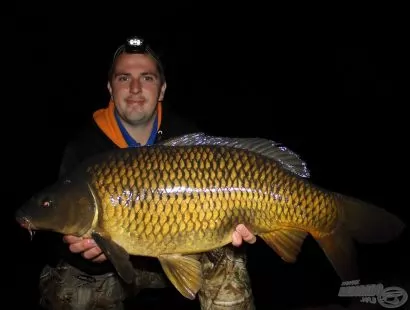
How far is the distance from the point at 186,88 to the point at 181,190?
57.7ft

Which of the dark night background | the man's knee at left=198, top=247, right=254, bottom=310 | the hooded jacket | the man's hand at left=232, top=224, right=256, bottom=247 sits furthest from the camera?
the dark night background

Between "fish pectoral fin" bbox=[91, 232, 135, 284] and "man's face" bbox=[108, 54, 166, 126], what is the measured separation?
0.77 m

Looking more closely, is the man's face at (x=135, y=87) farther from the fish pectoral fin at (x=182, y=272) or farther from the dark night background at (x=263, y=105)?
the dark night background at (x=263, y=105)

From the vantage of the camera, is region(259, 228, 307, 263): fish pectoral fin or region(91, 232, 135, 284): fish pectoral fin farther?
region(259, 228, 307, 263): fish pectoral fin

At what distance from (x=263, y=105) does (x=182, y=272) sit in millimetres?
14517

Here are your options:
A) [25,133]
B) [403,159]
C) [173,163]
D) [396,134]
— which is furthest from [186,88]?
[173,163]

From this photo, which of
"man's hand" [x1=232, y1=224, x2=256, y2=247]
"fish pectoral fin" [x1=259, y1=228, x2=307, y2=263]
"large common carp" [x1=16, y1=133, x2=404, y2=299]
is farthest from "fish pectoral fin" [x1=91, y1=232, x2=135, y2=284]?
"fish pectoral fin" [x1=259, y1=228, x2=307, y2=263]

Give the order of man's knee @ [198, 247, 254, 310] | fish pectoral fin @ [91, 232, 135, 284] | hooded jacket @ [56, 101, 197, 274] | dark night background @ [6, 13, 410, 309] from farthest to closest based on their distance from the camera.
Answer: dark night background @ [6, 13, 410, 309], hooded jacket @ [56, 101, 197, 274], man's knee @ [198, 247, 254, 310], fish pectoral fin @ [91, 232, 135, 284]

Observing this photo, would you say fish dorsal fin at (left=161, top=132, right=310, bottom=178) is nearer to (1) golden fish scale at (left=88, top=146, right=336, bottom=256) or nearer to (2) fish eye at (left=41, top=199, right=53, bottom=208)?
(1) golden fish scale at (left=88, top=146, right=336, bottom=256)

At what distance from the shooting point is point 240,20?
28.2m

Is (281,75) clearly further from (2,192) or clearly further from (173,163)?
(173,163)

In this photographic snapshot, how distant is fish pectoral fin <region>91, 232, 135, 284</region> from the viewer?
1.44 m

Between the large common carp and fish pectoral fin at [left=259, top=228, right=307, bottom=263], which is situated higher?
the large common carp

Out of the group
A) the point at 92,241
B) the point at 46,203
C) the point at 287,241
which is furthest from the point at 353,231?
the point at 46,203
